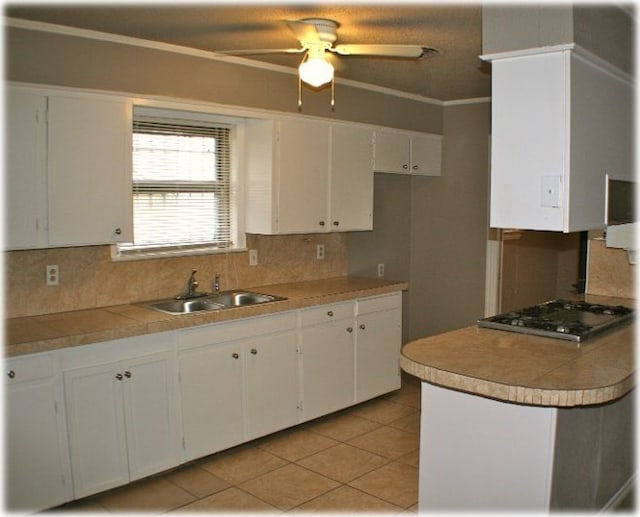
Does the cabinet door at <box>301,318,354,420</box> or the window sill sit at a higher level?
the window sill

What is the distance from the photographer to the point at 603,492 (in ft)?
9.91

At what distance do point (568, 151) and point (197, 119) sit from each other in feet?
7.93

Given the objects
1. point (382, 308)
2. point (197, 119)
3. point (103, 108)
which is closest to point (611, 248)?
point (382, 308)

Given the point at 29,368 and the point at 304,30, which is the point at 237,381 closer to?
the point at 29,368

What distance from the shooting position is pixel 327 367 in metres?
4.43

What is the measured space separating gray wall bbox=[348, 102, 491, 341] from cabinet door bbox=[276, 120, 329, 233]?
0.84 metres

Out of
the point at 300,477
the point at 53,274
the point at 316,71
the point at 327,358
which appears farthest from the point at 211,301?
the point at 316,71

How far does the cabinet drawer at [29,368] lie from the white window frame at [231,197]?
0.95 metres

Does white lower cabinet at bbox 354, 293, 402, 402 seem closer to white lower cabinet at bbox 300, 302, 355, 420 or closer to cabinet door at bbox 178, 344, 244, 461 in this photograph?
white lower cabinet at bbox 300, 302, 355, 420

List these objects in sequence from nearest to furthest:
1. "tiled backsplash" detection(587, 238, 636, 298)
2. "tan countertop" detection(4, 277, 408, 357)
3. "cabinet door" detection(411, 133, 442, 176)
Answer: "tan countertop" detection(4, 277, 408, 357)
"tiled backsplash" detection(587, 238, 636, 298)
"cabinet door" detection(411, 133, 442, 176)

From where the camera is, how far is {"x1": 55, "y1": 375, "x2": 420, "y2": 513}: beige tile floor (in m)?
3.26

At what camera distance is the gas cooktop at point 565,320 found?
3.00 meters

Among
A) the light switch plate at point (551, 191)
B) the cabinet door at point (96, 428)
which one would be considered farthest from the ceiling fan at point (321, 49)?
the cabinet door at point (96, 428)

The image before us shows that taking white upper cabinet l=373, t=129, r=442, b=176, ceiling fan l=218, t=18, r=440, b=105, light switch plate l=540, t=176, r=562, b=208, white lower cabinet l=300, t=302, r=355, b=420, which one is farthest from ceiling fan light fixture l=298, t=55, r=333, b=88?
white upper cabinet l=373, t=129, r=442, b=176
